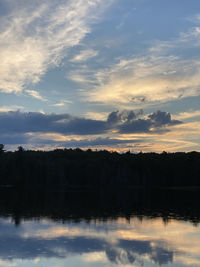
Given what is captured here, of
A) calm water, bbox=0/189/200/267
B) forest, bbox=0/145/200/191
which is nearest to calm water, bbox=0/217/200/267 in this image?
calm water, bbox=0/189/200/267

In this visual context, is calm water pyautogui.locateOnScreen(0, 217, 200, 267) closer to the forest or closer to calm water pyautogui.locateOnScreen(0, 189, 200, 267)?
calm water pyautogui.locateOnScreen(0, 189, 200, 267)

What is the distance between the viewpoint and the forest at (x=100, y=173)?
159375 mm

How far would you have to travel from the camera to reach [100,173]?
16312 cm

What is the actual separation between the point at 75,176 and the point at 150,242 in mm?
134811

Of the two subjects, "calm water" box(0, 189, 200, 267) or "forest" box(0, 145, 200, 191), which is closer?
"calm water" box(0, 189, 200, 267)

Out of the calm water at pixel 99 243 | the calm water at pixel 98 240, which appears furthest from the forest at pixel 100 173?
the calm water at pixel 99 243

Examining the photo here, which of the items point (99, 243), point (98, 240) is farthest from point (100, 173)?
point (99, 243)

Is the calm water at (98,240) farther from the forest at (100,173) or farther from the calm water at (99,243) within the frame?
the forest at (100,173)

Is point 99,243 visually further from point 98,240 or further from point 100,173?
point 100,173

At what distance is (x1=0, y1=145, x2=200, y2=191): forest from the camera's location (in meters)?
159

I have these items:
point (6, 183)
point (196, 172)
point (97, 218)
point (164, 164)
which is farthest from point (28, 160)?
point (97, 218)

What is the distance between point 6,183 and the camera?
540 ft

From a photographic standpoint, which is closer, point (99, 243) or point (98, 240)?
point (99, 243)

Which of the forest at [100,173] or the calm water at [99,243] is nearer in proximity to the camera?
the calm water at [99,243]
